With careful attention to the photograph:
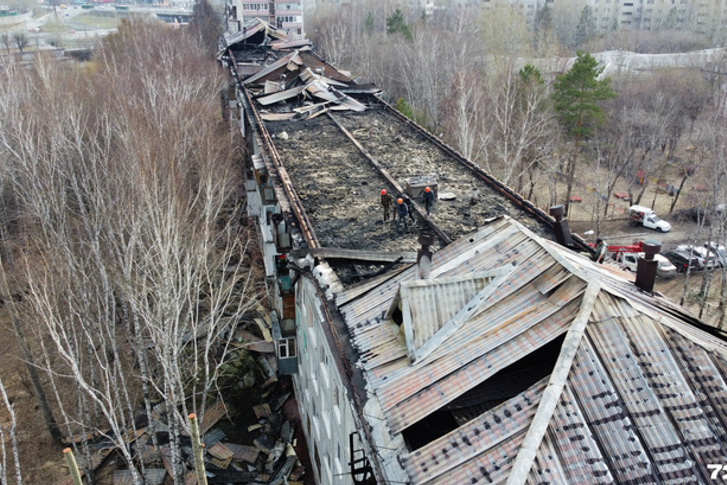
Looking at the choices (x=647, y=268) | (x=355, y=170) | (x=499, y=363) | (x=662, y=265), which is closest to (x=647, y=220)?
(x=662, y=265)

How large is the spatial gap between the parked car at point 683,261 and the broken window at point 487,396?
2673 cm

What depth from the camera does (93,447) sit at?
19.2m

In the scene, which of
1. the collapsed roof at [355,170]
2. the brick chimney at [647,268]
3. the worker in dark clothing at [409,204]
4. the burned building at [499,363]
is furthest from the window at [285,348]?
the brick chimney at [647,268]

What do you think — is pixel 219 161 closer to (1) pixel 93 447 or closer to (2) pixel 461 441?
(1) pixel 93 447

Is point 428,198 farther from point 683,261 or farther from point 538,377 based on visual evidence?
point 683,261

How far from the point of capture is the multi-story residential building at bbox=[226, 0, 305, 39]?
77188mm

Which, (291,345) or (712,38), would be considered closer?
(291,345)

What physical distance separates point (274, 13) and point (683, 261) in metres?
67.2

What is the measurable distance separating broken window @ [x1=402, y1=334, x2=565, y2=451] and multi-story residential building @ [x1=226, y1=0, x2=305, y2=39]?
2982 inches

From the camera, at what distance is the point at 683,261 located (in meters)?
31.3

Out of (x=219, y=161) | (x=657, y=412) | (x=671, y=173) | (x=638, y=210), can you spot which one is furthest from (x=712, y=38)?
(x=657, y=412)

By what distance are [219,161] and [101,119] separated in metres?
7.28

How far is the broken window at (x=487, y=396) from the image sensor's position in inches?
337

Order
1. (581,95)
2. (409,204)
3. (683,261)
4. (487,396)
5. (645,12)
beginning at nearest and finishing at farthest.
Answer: (487,396) → (409,204) → (683,261) → (581,95) → (645,12)
